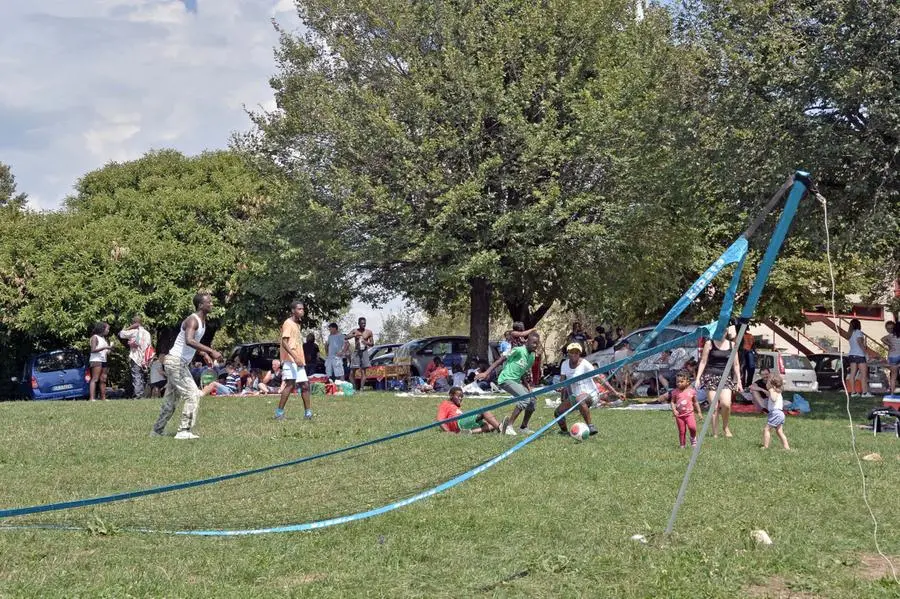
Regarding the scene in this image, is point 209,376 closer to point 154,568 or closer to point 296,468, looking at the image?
point 296,468

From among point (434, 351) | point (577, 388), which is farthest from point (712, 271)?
point (434, 351)

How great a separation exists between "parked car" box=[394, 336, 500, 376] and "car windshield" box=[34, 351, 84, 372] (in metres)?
9.28

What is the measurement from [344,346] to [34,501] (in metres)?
18.0

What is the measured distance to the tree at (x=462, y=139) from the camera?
90.5 ft

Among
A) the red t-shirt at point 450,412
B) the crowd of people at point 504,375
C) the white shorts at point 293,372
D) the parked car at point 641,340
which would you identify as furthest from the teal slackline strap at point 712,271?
the parked car at point 641,340

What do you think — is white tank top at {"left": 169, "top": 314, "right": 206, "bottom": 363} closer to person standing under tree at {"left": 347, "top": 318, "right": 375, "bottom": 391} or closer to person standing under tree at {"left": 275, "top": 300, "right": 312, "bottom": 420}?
person standing under tree at {"left": 275, "top": 300, "right": 312, "bottom": 420}

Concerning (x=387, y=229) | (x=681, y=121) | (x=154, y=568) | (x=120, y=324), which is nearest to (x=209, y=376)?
(x=387, y=229)

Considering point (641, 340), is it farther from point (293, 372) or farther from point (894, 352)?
point (293, 372)

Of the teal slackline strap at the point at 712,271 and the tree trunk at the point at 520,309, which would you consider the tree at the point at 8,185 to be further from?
the teal slackline strap at the point at 712,271

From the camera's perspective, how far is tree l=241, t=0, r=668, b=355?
90.5ft

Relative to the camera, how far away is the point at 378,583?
6180 mm

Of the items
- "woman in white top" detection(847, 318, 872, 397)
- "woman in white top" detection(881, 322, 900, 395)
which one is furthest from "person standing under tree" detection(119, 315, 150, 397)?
"woman in white top" detection(881, 322, 900, 395)

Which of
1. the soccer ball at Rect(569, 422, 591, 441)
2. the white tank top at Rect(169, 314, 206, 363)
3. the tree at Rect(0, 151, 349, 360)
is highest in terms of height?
the tree at Rect(0, 151, 349, 360)

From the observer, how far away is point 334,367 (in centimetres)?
2666
